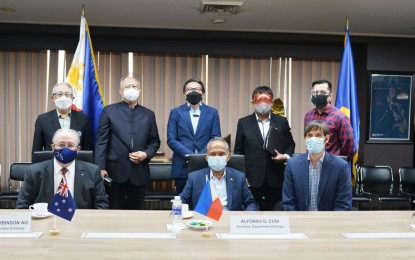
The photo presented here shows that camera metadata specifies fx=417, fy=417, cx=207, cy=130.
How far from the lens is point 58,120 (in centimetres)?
369

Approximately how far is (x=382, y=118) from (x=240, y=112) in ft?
6.87

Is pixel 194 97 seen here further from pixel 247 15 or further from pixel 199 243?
pixel 199 243

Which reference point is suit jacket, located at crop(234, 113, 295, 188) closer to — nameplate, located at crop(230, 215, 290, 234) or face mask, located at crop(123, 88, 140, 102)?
face mask, located at crop(123, 88, 140, 102)

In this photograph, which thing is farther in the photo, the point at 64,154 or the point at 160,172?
the point at 160,172

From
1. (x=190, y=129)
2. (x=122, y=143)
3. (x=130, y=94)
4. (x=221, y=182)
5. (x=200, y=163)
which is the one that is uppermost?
(x=130, y=94)

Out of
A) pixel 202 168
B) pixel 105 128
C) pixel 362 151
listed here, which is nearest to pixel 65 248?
pixel 202 168

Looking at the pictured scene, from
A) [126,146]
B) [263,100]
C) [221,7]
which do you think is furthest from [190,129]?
[221,7]

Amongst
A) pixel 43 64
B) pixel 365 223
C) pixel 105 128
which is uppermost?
pixel 43 64

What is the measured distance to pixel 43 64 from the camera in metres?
6.01

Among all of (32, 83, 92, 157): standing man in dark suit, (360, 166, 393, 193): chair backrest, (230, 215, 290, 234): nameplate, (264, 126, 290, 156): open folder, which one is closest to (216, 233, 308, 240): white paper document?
(230, 215, 290, 234): nameplate

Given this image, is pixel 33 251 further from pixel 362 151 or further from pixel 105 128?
pixel 362 151

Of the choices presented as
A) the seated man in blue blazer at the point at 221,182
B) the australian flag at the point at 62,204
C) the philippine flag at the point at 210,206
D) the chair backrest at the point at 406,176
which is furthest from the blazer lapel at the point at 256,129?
the chair backrest at the point at 406,176

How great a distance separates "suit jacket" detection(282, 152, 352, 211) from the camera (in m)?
2.83

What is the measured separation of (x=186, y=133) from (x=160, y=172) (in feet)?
6.01
